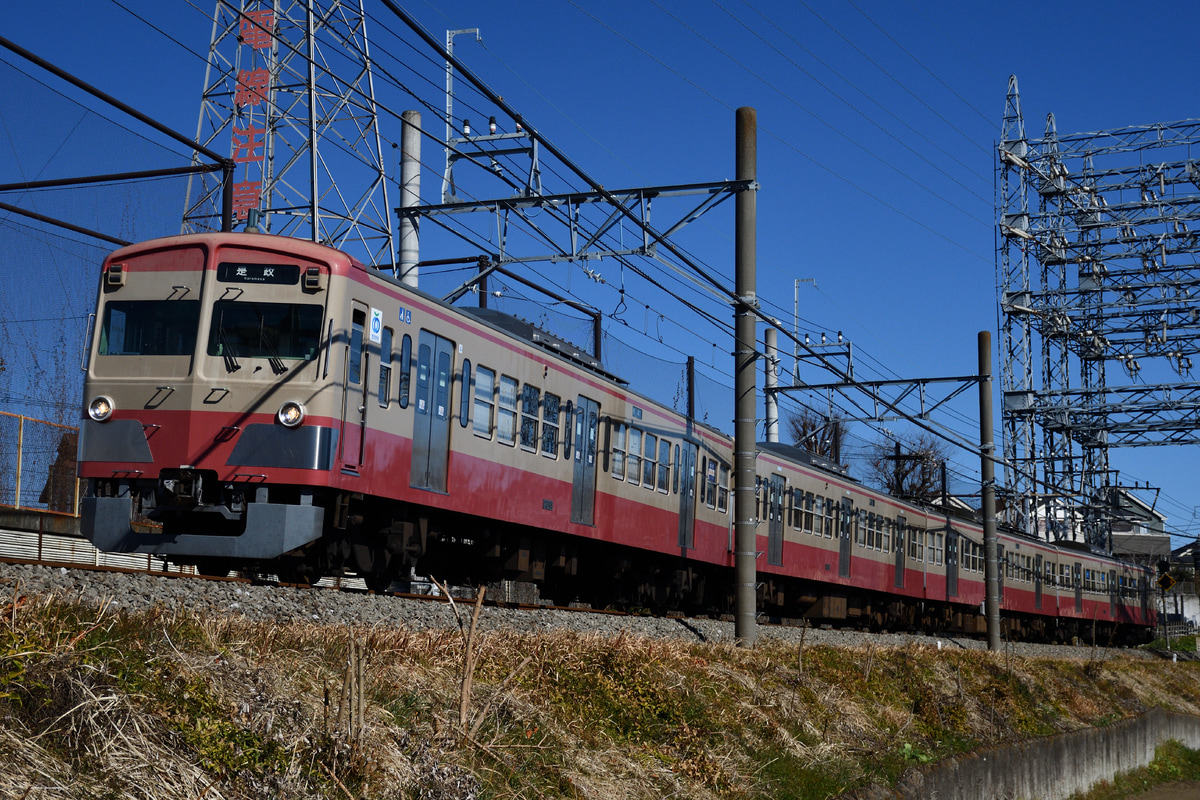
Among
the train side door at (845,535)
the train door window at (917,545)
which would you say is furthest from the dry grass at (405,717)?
the train door window at (917,545)

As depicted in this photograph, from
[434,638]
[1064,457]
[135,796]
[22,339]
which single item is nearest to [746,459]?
[434,638]

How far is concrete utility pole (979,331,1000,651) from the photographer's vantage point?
2567 centimetres

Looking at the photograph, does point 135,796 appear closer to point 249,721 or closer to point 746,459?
point 249,721

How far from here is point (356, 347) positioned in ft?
37.7

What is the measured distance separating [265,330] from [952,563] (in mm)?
24534

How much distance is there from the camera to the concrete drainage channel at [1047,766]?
9.45 m

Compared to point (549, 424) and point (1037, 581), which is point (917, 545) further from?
point (549, 424)

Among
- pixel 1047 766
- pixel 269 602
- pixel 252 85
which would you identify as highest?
pixel 252 85

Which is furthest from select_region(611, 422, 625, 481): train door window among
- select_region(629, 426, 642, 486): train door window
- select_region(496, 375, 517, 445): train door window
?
select_region(496, 375, 517, 445): train door window

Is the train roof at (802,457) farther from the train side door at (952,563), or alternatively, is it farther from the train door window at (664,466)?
the train side door at (952,563)

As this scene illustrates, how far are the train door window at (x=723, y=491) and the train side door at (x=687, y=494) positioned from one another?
118cm

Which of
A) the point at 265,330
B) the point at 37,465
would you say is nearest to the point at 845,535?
the point at 37,465

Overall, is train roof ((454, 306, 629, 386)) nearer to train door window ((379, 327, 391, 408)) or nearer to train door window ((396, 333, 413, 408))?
train door window ((396, 333, 413, 408))

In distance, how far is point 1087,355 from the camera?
45594 millimetres
